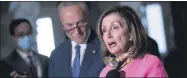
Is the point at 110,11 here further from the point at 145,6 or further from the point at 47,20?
the point at 47,20

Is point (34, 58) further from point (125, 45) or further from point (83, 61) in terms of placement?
point (125, 45)

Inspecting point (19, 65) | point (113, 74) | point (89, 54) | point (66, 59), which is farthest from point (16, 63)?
point (113, 74)

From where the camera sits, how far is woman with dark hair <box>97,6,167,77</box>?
4.66 feet

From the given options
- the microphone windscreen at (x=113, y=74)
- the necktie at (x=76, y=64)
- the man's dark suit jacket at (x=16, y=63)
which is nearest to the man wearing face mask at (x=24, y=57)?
the man's dark suit jacket at (x=16, y=63)

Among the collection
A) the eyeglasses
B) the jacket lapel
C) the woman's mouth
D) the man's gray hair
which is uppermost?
the man's gray hair

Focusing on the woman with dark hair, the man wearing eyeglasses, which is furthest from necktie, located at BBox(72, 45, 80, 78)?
the woman with dark hair

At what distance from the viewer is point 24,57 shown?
1.52 m

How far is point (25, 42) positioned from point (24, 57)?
70mm

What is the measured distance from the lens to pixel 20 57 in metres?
1.52

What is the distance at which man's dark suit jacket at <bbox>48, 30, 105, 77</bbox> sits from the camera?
1481 millimetres

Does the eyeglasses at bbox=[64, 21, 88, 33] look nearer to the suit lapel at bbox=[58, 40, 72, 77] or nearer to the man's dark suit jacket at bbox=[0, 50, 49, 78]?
the suit lapel at bbox=[58, 40, 72, 77]

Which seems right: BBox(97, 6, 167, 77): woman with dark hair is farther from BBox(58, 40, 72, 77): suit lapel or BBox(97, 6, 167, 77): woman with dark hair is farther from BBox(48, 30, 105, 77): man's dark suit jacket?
BBox(58, 40, 72, 77): suit lapel

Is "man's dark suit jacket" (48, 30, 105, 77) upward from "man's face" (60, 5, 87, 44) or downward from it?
downward

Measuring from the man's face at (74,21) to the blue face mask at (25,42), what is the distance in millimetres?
177
